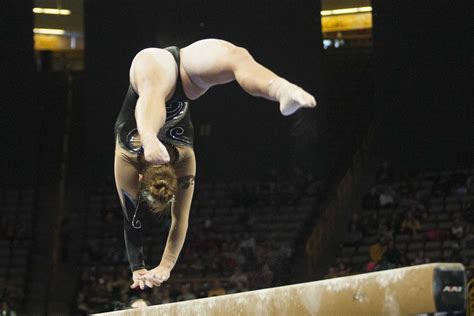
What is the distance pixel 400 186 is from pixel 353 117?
2.04 meters

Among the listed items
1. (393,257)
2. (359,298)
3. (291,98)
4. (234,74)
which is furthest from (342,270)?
(359,298)

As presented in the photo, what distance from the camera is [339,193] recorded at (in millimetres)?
15797

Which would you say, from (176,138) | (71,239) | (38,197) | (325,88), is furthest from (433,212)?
(176,138)

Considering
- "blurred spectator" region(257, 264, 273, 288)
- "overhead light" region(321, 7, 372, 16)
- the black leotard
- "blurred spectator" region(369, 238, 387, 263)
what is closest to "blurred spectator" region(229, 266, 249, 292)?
"blurred spectator" region(257, 264, 273, 288)

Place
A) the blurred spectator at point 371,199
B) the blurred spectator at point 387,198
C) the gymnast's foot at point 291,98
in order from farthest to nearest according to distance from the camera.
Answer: the blurred spectator at point 371,199, the blurred spectator at point 387,198, the gymnast's foot at point 291,98

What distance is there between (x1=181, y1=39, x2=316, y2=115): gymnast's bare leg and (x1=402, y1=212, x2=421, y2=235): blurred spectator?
26.1 feet

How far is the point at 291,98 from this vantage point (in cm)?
541

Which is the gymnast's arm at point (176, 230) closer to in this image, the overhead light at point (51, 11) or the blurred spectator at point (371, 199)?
the blurred spectator at point (371, 199)

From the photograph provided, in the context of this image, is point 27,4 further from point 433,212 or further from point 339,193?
point 433,212

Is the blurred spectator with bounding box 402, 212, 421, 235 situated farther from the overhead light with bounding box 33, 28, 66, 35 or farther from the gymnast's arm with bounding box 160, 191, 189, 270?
the overhead light with bounding box 33, 28, 66, 35

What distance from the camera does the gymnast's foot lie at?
537cm

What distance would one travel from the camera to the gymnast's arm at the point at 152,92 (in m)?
5.91

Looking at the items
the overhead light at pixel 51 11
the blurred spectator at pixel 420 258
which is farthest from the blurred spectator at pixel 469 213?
the overhead light at pixel 51 11

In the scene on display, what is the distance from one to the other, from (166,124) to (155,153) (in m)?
0.90
